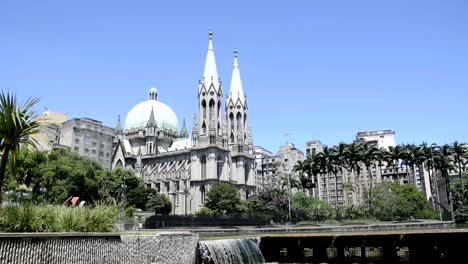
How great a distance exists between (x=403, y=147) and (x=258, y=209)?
101ft

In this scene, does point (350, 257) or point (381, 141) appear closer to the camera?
point (350, 257)

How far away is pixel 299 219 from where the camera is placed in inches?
2436

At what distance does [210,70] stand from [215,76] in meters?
2.63

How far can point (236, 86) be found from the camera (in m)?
116

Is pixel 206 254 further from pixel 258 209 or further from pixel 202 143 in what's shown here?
pixel 202 143

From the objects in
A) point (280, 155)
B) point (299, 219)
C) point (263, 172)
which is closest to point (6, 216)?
point (299, 219)

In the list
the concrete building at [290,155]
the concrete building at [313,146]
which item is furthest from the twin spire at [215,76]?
the concrete building at [313,146]

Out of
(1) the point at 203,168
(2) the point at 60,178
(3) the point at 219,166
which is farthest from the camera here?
(3) the point at 219,166

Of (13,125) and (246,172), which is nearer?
(13,125)

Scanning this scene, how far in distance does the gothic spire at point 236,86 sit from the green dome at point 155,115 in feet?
90.1

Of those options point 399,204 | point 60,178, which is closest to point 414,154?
point 399,204

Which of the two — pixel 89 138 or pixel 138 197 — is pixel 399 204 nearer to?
pixel 138 197

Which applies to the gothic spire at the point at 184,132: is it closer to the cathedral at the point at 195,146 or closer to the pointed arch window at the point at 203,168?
the cathedral at the point at 195,146

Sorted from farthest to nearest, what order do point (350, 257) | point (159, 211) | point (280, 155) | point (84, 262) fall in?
point (280, 155)
point (159, 211)
point (350, 257)
point (84, 262)
